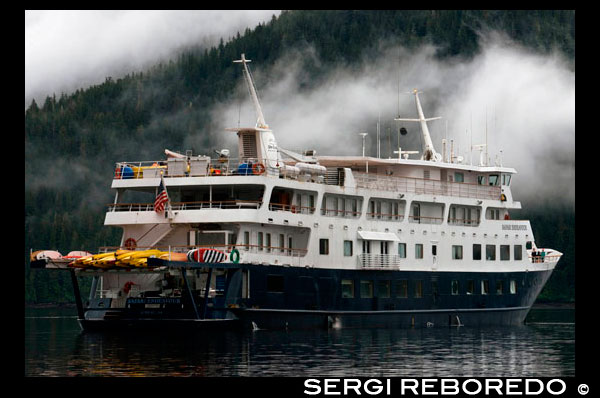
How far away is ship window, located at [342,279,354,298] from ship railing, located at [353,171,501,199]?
4.17 meters

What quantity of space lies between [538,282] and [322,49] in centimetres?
11972

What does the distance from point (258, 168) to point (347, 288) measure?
21.7 feet

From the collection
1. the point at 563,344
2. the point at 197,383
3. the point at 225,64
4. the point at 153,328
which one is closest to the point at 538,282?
the point at 563,344

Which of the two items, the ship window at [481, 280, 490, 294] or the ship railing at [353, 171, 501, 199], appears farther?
the ship window at [481, 280, 490, 294]

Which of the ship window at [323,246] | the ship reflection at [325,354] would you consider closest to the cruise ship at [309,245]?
the ship window at [323,246]

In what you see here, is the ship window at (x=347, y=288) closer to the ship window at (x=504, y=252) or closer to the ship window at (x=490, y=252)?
the ship window at (x=490, y=252)

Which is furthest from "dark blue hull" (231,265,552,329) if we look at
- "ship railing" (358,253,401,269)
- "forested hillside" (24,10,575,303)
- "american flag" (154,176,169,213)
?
A: "forested hillside" (24,10,575,303)

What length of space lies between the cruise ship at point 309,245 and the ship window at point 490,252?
6cm

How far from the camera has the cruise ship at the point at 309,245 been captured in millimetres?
44375

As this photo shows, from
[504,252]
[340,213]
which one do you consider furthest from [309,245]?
[504,252]

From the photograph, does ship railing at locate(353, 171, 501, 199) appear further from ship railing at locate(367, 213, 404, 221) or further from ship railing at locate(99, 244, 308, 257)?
ship railing at locate(99, 244, 308, 257)

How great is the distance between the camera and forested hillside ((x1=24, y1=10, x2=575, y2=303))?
483 feet

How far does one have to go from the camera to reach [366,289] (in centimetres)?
5016

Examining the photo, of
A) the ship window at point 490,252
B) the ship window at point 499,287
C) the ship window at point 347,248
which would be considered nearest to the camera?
the ship window at point 347,248
